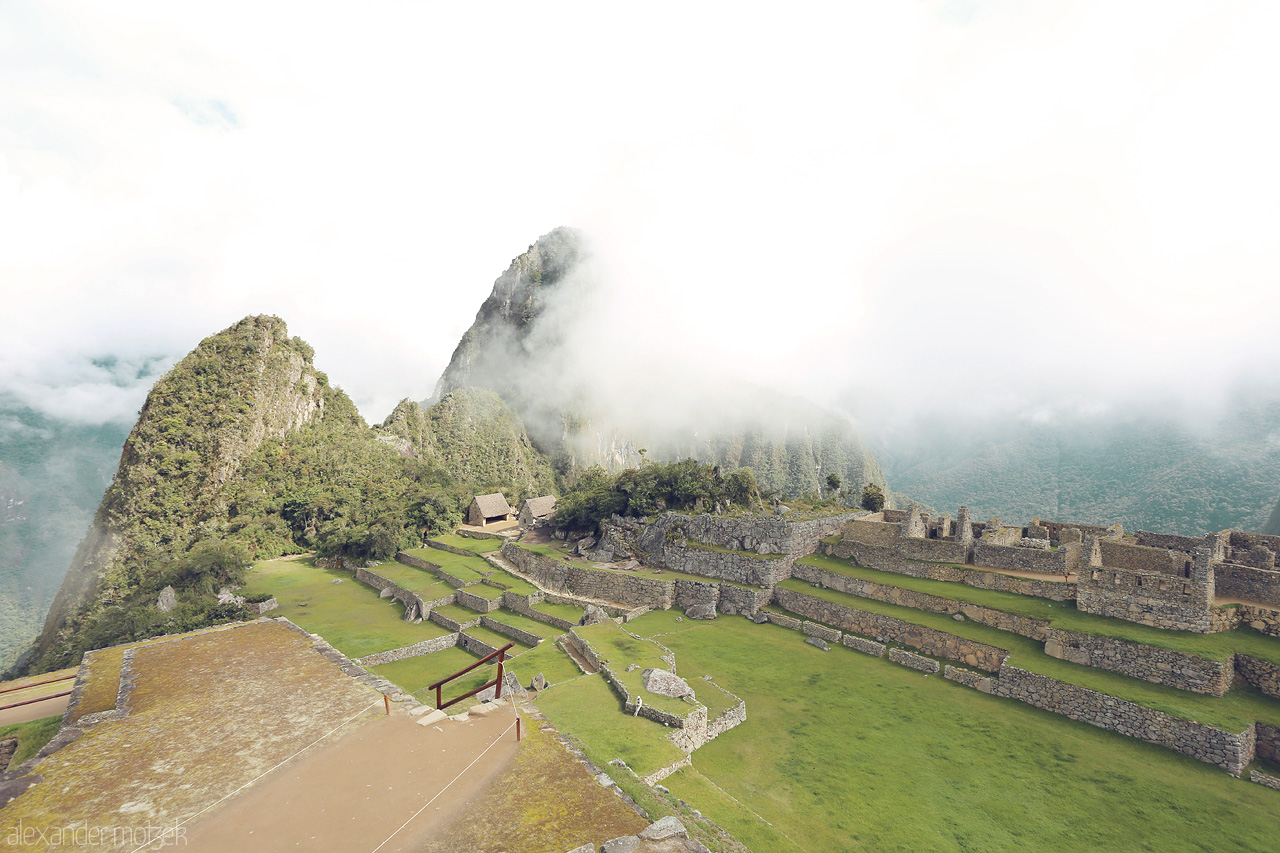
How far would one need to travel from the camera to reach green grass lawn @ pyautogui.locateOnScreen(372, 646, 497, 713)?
1767cm

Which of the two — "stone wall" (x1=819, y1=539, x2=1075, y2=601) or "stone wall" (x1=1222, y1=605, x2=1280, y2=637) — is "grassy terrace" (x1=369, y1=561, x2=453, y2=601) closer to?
"stone wall" (x1=819, y1=539, x2=1075, y2=601)

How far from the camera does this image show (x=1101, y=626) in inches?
586

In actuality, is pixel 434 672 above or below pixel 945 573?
below

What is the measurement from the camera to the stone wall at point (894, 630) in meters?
16.2

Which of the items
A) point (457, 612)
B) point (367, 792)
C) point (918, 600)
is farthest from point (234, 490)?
point (918, 600)

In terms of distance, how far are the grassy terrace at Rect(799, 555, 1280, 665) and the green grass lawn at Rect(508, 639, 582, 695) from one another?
13.7 meters

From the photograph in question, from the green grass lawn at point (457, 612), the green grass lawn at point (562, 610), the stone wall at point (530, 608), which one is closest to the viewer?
the stone wall at point (530, 608)

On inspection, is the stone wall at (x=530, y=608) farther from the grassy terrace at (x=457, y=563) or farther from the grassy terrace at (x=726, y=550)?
the grassy terrace at (x=726, y=550)

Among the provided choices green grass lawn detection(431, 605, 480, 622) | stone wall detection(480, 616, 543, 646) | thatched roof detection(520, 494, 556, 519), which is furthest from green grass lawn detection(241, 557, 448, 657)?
thatched roof detection(520, 494, 556, 519)

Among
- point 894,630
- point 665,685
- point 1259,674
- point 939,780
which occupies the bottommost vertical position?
point 939,780

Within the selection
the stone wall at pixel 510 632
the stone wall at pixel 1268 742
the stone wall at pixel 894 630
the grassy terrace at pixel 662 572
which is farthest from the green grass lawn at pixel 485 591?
the stone wall at pixel 1268 742

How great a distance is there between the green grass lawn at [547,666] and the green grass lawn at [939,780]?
3352 millimetres

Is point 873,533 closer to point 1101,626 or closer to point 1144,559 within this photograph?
point 1144,559

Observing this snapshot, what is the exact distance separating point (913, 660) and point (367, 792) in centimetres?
1777
